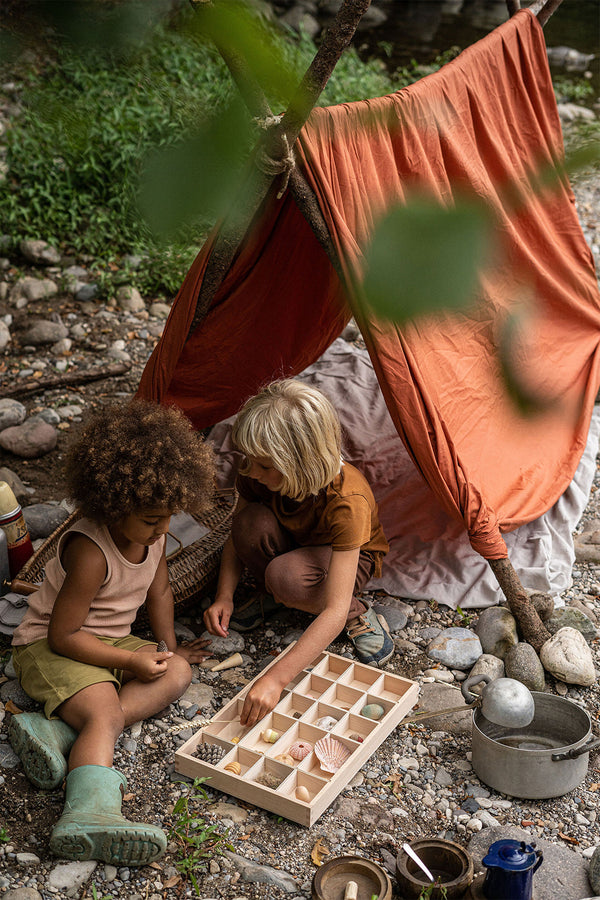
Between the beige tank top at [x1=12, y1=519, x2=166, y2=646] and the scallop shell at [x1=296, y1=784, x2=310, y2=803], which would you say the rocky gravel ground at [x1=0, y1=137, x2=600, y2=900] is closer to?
the scallop shell at [x1=296, y1=784, x2=310, y2=803]

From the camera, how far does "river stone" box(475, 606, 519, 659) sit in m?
2.96

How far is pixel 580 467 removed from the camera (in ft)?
12.4

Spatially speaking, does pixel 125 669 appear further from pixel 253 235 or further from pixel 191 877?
pixel 253 235

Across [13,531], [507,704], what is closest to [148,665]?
[13,531]

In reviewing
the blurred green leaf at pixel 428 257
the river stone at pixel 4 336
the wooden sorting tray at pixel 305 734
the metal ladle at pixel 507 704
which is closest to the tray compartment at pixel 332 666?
the wooden sorting tray at pixel 305 734

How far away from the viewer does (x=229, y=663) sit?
295cm

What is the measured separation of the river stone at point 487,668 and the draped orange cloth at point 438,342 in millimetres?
330

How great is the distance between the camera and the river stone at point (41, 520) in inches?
138

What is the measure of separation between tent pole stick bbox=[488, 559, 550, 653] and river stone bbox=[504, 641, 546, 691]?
95mm

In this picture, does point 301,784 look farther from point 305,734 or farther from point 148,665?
point 148,665

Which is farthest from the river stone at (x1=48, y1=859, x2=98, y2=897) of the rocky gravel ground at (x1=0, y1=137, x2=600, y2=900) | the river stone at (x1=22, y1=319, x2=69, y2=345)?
the river stone at (x1=22, y1=319, x2=69, y2=345)

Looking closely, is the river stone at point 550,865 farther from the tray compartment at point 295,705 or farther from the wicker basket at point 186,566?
the wicker basket at point 186,566

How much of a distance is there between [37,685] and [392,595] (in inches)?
51.5

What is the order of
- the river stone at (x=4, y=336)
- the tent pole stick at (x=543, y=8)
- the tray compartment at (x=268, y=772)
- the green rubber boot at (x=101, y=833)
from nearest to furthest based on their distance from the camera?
the green rubber boot at (x=101, y=833), the tray compartment at (x=268, y=772), the tent pole stick at (x=543, y=8), the river stone at (x=4, y=336)
